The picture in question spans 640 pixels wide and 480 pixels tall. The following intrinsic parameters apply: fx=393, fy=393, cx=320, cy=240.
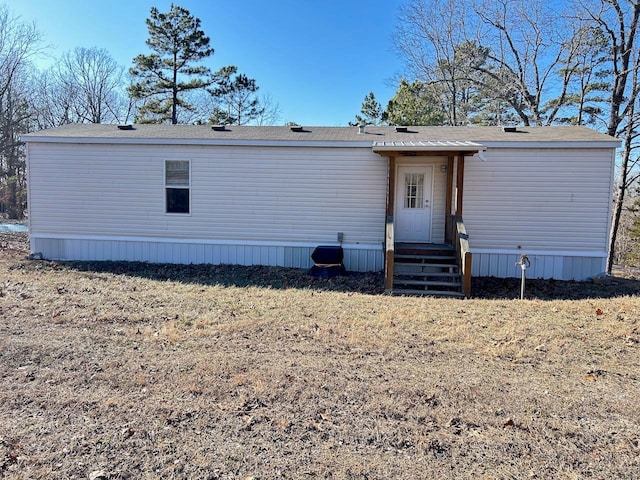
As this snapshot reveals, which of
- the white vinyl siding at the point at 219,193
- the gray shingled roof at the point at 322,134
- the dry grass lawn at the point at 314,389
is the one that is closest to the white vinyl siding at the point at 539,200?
the gray shingled roof at the point at 322,134

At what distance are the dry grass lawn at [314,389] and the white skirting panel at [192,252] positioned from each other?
120 inches

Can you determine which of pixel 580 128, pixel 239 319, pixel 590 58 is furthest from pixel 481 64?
pixel 239 319

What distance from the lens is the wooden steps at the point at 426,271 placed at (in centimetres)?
763

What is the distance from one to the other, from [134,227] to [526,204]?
9.32m

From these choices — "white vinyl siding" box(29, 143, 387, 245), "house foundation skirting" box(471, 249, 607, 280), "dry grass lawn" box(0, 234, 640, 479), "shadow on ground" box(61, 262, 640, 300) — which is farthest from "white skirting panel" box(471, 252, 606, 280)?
"dry grass lawn" box(0, 234, 640, 479)

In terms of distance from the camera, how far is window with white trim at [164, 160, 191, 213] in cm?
958

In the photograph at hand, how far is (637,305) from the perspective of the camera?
6215 millimetres

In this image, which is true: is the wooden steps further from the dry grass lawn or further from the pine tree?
the pine tree

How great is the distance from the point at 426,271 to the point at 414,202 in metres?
1.98

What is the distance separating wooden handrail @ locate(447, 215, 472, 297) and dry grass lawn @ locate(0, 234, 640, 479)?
0.99 meters

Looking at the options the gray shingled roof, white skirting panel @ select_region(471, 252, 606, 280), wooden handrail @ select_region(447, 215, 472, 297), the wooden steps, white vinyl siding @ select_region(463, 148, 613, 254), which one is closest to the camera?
wooden handrail @ select_region(447, 215, 472, 297)

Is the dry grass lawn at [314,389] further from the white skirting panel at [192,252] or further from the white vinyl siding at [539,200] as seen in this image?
the white skirting panel at [192,252]

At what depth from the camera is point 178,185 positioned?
9.60 m

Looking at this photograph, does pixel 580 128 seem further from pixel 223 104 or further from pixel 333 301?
pixel 223 104
